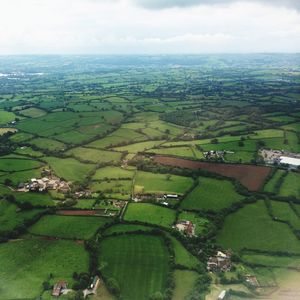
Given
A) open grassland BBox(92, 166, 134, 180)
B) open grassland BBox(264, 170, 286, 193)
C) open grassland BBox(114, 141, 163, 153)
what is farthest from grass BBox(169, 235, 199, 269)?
open grassland BBox(114, 141, 163, 153)

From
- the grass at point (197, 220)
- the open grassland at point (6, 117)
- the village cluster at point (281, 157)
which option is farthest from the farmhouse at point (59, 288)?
the open grassland at point (6, 117)

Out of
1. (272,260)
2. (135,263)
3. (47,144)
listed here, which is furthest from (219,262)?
(47,144)

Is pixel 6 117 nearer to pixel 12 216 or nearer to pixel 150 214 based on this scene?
pixel 12 216

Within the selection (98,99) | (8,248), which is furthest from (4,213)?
(98,99)

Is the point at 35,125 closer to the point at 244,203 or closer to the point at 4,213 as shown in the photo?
the point at 4,213

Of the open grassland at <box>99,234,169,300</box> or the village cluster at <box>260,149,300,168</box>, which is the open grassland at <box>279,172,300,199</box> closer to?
the village cluster at <box>260,149,300,168</box>

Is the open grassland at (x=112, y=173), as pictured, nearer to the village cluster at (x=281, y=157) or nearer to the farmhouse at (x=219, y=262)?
the farmhouse at (x=219, y=262)
